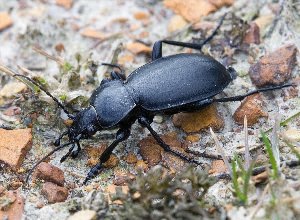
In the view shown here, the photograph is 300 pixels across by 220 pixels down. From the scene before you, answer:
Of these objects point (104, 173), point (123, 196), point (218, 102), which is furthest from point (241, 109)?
point (123, 196)

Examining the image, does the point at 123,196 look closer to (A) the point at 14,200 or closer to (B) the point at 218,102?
(A) the point at 14,200

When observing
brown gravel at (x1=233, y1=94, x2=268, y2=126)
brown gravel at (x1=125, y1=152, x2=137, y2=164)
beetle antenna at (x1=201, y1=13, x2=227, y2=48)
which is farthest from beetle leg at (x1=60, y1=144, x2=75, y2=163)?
beetle antenna at (x1=201, y1=13, x2=227, y2=48)

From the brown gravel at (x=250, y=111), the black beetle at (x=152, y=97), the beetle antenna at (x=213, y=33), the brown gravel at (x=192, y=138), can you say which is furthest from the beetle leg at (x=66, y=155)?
the beetle antenna at (x=213, y=33)

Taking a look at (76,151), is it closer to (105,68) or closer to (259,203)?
(105,68)

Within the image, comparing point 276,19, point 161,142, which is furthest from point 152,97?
point 276,19

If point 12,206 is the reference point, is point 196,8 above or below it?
above

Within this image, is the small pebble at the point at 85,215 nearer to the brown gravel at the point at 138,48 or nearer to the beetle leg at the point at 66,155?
the beetle leg at the point at 66,155
